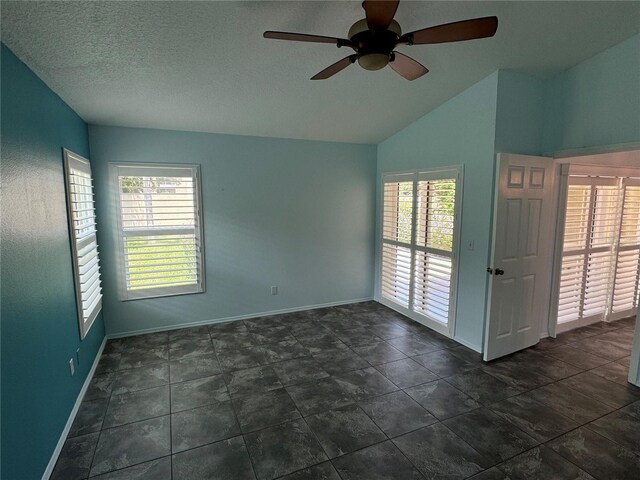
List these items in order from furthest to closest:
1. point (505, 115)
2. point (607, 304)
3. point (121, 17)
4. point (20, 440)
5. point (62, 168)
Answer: point (607, 304) < point (505, 115) < point (62, 168) < point (121, 17) < point (20, 440)

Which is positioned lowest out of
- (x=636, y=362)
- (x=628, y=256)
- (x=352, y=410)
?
(x=352, y=410)

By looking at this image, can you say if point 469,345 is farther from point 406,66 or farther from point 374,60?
point 374,60

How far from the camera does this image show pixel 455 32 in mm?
1771

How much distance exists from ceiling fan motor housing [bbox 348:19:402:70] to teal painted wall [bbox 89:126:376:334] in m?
2.70

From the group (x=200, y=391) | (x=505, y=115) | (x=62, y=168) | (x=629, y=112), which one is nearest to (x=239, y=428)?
(x=200, y=391)

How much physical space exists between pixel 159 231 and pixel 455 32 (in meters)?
3.63

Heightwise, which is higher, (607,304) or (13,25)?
(13,25)

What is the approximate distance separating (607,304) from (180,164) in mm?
5842

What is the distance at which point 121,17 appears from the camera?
2.00 metres

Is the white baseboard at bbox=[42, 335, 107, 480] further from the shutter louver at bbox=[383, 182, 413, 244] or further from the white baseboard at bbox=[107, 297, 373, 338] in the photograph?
the shutter louver at bbox=[383, 182, 413, 244]

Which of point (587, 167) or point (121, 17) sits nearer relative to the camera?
point (121, 17)

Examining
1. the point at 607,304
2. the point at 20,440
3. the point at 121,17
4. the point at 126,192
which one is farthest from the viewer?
the point at 607,304

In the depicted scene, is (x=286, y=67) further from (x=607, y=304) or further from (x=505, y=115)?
(x=607, y=304)

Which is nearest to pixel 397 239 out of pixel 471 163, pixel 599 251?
pixel 471 163
